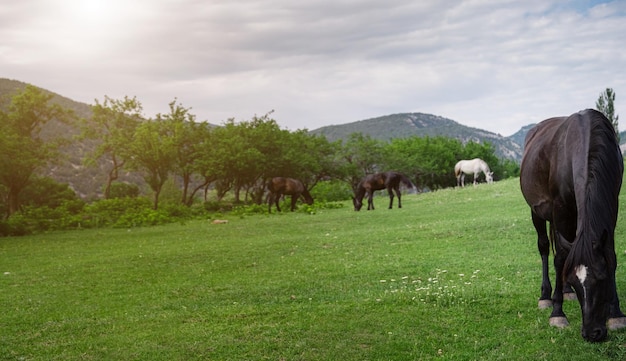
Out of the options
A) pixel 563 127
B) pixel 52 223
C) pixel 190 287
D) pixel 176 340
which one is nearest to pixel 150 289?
pixel 190 287

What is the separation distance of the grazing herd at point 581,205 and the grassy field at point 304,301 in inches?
15.9

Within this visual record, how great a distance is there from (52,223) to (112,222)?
290cm

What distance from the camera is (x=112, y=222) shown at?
1075 inches

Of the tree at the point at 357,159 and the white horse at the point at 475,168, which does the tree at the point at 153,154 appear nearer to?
the tree at the point at 357,159

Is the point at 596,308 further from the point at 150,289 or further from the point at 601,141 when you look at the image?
the point at 150,289

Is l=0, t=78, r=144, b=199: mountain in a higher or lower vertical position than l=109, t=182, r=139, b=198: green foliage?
higher

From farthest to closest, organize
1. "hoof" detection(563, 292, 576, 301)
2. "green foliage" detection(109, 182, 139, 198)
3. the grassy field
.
A: "green foliage" detection(109, 182, 139, 198) < "hoof" detection(563, 292, 576, 301) < the grassy field

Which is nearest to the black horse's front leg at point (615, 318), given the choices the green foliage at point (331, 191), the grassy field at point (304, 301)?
the grassy field at point (304, 301)

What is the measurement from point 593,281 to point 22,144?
2891cm

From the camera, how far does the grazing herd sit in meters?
5.05

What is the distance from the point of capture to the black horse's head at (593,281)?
16.4ft

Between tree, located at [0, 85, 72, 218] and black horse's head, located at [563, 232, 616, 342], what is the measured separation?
86.7 feet

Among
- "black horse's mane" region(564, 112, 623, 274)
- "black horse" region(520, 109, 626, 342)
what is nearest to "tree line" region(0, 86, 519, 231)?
"black horse" region(520, 109, 626, 342)

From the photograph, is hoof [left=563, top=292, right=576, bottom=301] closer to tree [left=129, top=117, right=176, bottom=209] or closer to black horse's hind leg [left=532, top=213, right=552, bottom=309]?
black horse's hind leg [left=532, top=213, right=552, bottom=309]
